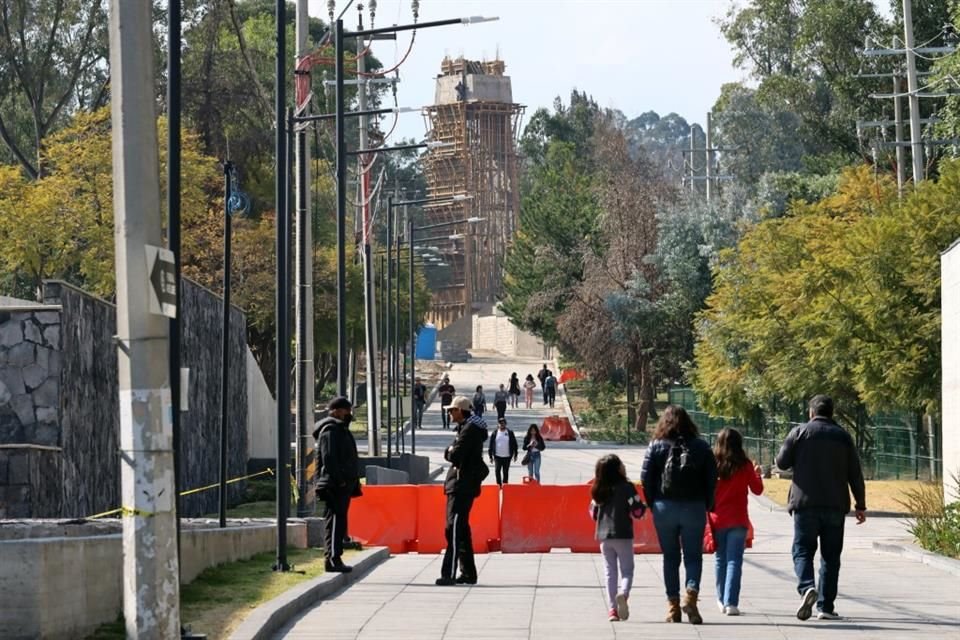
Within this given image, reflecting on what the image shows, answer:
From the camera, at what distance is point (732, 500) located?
15391 mm

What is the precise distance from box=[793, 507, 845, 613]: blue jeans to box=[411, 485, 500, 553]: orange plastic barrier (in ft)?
41.0

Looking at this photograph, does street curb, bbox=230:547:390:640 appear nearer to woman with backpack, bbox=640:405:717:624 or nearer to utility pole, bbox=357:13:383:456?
woman with backpack, bbox=640:405:717:624

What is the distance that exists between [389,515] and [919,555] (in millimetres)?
7850

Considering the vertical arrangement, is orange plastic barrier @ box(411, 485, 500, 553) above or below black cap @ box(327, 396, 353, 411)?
below

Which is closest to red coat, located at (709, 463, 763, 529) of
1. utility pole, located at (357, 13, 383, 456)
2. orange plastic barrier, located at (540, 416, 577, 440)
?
utility pole, located at (357, 13, 383, 456)

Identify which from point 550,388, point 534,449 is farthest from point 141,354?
point 550,388

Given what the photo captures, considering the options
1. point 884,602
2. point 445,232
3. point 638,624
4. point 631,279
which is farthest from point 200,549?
point 445,232

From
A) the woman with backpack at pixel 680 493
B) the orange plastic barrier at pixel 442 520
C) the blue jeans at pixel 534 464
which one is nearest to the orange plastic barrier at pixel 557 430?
the blue jeans at pixel 534 464

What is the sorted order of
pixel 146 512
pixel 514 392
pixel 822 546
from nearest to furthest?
pixel 146 512 < pixel 822 546 < pixel 514 392

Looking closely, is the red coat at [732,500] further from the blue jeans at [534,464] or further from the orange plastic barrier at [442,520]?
the blue jeans at [534,464]

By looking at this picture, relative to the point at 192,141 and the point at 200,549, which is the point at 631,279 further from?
the point at 200,549

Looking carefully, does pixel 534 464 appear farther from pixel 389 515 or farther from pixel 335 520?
pixel 335 520

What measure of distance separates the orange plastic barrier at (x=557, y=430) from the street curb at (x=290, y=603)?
169ft

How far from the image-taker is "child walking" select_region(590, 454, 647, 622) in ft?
49.8
